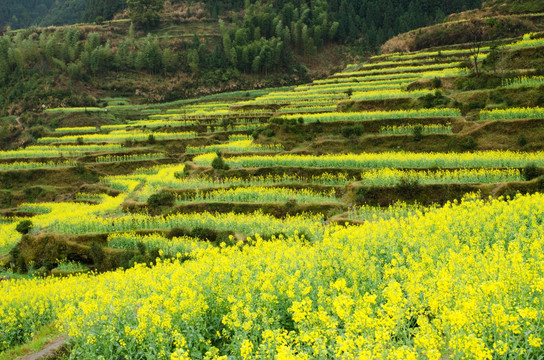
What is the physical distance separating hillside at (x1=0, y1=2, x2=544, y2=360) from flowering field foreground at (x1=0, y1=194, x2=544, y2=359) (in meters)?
0.05

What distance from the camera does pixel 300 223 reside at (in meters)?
18.4

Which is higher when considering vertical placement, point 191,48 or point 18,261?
point 191,48

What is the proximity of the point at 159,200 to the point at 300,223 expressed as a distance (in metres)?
9.33

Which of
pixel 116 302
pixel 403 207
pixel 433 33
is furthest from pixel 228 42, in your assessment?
pixel 116 302

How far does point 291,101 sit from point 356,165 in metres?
22.3

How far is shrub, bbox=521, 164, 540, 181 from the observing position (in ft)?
59.6

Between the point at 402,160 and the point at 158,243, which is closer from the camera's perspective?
the point at 158,243

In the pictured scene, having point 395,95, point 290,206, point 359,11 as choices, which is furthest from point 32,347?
point 359,11

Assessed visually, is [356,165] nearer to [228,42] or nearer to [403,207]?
[403,207]

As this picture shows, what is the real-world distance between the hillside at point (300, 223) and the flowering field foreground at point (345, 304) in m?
0.05

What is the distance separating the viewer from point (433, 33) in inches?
2089

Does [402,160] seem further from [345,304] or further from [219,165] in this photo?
[345,304]

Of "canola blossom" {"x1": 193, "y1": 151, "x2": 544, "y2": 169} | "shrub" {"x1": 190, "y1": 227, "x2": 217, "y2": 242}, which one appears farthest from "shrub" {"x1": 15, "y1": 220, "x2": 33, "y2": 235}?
"canola blossom" {"x1": 193, "y1": 151, "x2": 544, "y2": 169}

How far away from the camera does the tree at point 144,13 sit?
88.5 meters
